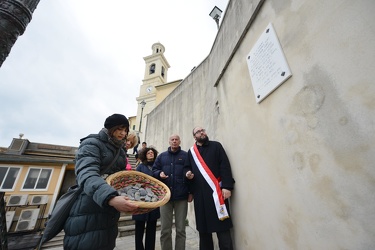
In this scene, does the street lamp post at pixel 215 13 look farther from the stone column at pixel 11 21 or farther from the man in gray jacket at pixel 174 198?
the stone column at pixel 11 21

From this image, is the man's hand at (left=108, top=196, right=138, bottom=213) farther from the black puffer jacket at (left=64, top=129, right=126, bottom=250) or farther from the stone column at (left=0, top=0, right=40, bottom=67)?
the stone column at (left=0, top=0, right=40, bottom=67)

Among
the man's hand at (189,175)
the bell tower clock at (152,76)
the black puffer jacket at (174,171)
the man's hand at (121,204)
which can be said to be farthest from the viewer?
the bell tower clock at (152,76)

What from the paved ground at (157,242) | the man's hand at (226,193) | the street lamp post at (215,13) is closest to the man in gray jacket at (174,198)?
the man's hand at (226,193)

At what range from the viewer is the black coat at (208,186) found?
1.99m

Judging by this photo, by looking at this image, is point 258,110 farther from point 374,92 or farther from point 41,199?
point 41,199

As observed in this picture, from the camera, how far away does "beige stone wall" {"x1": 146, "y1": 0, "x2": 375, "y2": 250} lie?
811 millimetres

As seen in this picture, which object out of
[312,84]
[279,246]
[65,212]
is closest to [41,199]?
[65,212]

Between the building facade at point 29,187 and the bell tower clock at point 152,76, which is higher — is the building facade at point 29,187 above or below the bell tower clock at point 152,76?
below

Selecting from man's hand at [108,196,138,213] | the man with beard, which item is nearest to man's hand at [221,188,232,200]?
the man with beard

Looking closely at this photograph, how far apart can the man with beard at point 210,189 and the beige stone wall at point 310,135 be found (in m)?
Answer: 0.14

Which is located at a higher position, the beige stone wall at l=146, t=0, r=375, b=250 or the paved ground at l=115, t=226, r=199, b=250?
the beige stone wall at l=146, t=0, r=375, b=250

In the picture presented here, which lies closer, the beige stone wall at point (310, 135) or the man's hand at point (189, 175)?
the beige stone wall at point (310, 135)

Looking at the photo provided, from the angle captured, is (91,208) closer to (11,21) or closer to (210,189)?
(210,189)

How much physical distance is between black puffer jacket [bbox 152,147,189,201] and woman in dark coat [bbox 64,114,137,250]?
3.43ft
